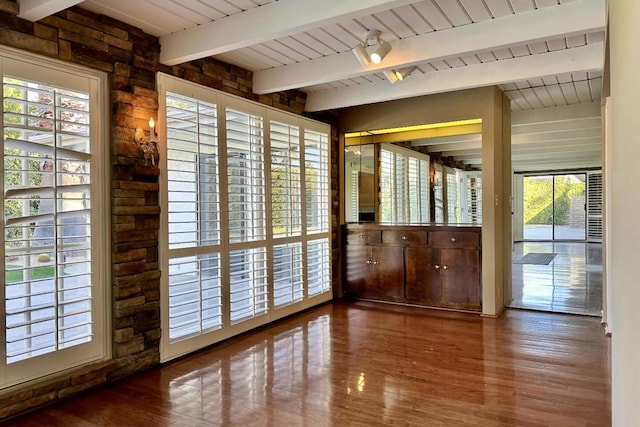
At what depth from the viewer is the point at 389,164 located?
19.1 ft

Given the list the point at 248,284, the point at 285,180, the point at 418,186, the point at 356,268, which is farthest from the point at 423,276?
the point at 248,284

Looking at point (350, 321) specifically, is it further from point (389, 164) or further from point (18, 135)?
point (18, 135)

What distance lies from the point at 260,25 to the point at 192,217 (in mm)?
1640

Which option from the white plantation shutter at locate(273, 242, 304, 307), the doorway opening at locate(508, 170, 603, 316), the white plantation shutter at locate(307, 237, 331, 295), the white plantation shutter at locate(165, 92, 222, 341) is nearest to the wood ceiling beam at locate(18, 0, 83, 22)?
the white plantation shutter at locate(165, 92, 222, 341)

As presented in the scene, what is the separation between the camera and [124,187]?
3137 mm

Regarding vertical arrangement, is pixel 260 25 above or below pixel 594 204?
above

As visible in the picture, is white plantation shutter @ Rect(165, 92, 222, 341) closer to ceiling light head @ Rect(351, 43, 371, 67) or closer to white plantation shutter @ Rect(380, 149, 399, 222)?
ceiling light head @ Rect(351, 43, 371, 67)

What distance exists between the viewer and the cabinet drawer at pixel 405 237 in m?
5.21

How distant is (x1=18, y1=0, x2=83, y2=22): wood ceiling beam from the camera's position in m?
2.39

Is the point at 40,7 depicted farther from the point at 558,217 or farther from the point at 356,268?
the point at 558,217

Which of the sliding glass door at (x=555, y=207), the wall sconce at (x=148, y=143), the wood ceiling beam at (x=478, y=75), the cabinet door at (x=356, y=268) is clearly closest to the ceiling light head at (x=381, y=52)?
the wood ceiling beam at (x=478, y=75)

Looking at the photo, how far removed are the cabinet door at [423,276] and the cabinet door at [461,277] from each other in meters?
0.07

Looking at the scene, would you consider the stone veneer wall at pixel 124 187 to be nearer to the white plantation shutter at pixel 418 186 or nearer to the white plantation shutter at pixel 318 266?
the white plantation shutter at pixel 318 266

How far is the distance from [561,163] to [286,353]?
11.1 meters
